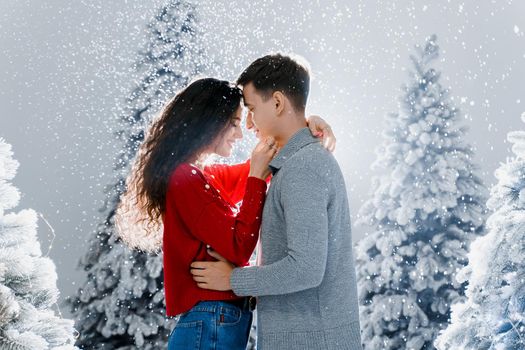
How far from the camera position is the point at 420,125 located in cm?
1012

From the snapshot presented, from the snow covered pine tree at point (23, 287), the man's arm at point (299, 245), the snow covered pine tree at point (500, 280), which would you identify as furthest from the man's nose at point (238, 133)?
the snow covered pine tree at point (500, 280)

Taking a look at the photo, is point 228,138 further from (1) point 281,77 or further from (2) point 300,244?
(2) point 300,244

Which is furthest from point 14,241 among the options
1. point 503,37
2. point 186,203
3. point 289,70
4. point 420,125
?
point 503,37

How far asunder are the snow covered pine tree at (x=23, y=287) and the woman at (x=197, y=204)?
5.15 ft

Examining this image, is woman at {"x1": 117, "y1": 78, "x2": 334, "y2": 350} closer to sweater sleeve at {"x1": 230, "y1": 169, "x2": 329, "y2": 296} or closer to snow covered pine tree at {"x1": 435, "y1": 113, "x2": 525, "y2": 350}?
sweater sleeve at {"x1": 230, "y1": 169, "x2": 329, "y2": 296}

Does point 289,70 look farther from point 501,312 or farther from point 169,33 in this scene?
point 169,33

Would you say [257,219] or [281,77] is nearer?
[257,219]

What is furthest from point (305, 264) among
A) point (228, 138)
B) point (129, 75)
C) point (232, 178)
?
point (129, 75)

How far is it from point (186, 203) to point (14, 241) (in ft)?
7.24

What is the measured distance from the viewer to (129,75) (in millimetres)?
16719

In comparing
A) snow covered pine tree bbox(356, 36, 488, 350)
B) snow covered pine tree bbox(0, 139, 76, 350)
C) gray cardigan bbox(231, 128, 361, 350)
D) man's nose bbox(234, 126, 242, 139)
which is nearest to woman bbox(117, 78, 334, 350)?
man's nose bbox(234, 126, 242, 139)

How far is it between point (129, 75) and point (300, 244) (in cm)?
1470

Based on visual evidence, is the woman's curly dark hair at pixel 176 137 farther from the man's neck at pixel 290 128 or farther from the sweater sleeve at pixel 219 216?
the man's neck at pixel 290 128

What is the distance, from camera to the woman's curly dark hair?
10.1ft
